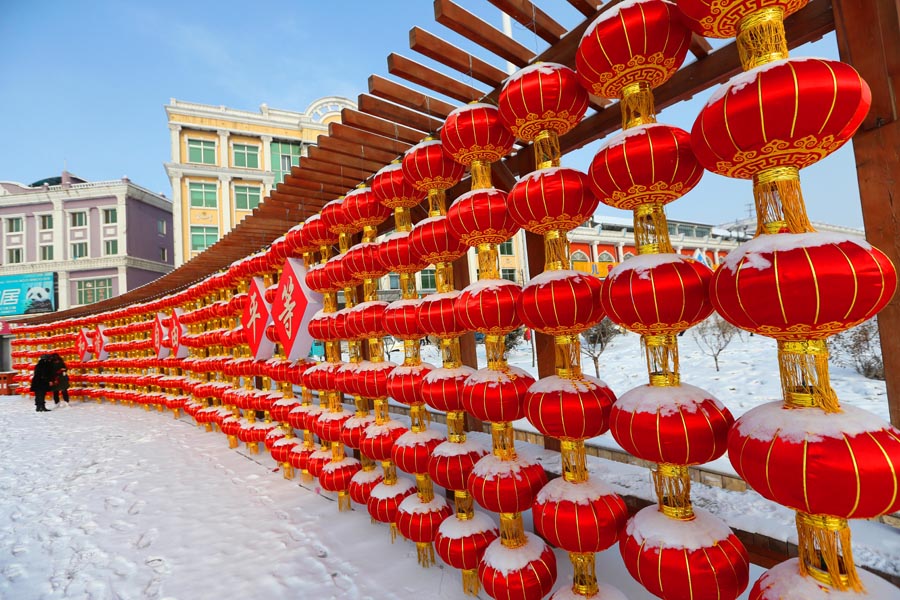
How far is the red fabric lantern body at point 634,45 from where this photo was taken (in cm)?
161

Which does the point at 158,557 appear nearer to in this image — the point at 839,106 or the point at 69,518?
the point at 69,518

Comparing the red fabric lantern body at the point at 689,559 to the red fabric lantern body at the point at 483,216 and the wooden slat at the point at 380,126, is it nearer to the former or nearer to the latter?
the red fabric lantern body at the point at 483,216

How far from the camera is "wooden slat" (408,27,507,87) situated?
2.31m

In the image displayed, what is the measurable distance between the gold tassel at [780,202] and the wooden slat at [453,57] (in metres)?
1.79

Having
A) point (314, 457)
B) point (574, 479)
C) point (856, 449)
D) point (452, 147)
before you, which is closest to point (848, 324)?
point (856, 449)

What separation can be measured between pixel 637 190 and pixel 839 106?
1.98ft

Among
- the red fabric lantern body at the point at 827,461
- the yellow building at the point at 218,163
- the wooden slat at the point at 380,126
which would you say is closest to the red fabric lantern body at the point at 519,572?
the red fabric lantern body at the point at 827,461

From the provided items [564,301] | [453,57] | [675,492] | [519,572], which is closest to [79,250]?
[453,57]

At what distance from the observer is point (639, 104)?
5.80 feet

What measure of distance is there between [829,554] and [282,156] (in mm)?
28509

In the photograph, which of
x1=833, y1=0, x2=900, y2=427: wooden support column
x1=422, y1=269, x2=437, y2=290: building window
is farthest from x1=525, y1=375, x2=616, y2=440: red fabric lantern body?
x1=422, y1=269, x2=437, y2=290: building window

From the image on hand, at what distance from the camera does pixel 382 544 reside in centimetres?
338

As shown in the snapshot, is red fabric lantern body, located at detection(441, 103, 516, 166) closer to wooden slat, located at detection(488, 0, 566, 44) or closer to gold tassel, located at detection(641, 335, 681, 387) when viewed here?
wooden slat, located at detection(488, 0, 566, 44)

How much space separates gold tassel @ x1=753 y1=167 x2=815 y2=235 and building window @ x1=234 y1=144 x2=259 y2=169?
27.3 metres
